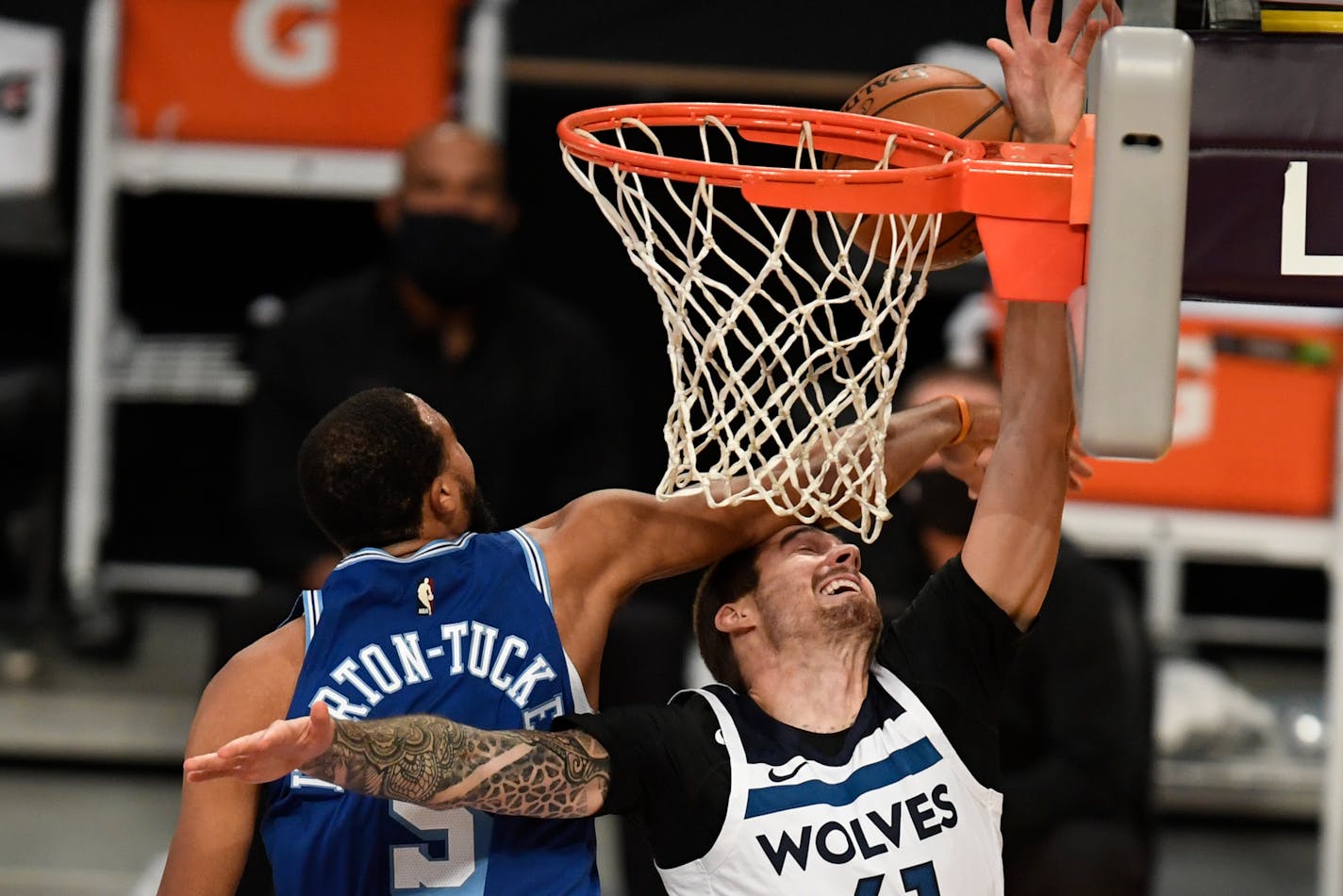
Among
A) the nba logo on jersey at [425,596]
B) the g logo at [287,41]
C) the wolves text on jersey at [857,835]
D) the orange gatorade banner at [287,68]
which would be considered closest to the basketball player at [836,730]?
the wolves text on jersey at [857,835]

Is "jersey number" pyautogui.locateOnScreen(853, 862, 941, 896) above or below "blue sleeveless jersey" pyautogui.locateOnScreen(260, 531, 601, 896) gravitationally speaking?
below

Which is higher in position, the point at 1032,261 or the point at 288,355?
the point at 1032,261

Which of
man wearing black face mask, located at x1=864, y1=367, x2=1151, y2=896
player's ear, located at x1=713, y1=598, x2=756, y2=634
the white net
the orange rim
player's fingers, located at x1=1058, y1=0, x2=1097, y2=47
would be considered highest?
player's fingers, located at x1=1058, y1=0, x2=1097, y2=47

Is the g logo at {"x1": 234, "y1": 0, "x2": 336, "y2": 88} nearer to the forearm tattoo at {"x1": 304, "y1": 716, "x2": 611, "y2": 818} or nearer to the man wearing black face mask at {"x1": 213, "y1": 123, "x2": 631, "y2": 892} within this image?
the man wearing black face mask at {"x1": 213, "y1": 123, "x2": 631, "y2": 892}

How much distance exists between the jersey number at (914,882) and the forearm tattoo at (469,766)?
419 millimetres

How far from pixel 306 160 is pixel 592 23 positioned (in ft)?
3.28

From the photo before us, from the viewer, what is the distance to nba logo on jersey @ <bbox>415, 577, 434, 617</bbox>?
287cm

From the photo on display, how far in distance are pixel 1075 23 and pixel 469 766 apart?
136 cm

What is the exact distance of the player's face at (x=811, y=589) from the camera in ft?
10.1

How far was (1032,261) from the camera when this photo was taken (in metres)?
2.59

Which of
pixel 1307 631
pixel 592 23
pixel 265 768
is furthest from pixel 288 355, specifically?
pixel 1307 631

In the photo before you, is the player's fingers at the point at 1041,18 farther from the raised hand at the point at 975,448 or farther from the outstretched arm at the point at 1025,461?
the raised hand at the point at 975,448

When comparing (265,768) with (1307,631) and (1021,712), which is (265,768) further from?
(1307,631)

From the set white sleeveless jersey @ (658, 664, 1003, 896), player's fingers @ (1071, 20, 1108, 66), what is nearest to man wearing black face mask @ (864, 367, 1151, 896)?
white sleeveless jersey @ (658, 664, 1003, 896)
